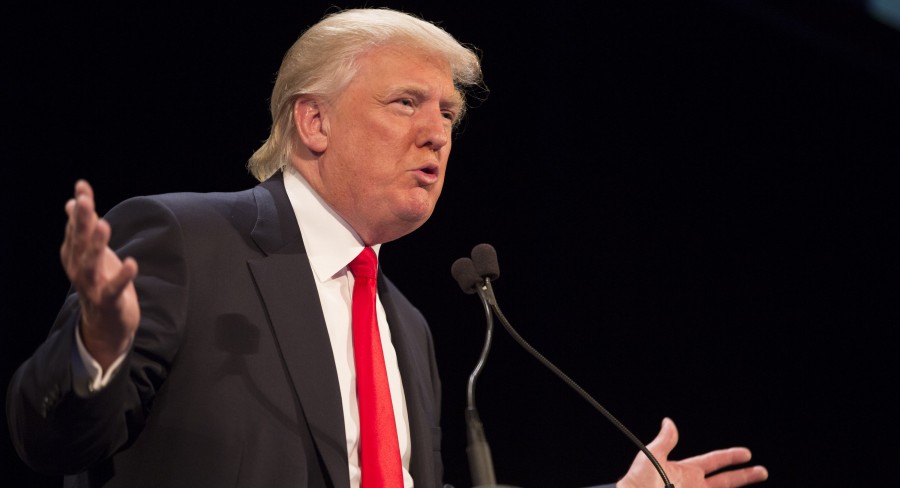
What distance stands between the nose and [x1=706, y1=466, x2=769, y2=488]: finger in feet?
3.32

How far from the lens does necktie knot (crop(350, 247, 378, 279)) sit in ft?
6.85

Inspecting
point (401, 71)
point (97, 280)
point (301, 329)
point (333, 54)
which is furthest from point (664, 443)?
point (97, 280)

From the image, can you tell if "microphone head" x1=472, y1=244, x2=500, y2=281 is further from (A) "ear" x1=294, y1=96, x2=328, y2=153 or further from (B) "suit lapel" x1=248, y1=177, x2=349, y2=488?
(A) "ear" x1=294, y1=96, x2=328, y2=153

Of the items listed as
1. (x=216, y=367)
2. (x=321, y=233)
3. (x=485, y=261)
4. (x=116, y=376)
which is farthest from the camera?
(x=321, y=233)

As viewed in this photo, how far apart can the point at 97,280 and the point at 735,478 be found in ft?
5.27

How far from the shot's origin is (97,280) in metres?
1.31

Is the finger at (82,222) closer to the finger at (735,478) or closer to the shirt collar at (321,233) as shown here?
the shirt collar at (321,233)

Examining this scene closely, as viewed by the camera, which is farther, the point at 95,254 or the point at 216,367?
the point at 216,367

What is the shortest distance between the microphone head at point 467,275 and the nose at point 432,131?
13.4 inches

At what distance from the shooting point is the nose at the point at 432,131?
2154mm

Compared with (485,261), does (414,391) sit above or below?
below

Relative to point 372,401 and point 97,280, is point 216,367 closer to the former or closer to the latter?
point 372,401

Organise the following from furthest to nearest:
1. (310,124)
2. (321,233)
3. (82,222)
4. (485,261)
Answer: (310,124) → (321,233) → (485,261) → (82,222)

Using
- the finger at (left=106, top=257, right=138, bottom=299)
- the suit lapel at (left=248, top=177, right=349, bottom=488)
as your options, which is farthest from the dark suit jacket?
the finger at (left=106, top=257, right=138, bottom=299)
